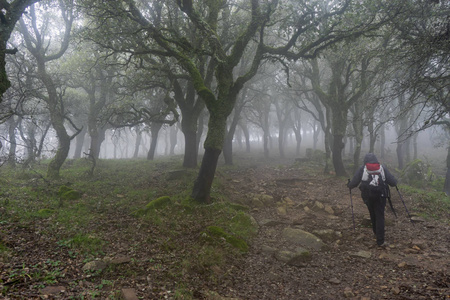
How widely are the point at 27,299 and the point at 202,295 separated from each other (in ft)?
9.26

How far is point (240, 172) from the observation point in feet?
61.1

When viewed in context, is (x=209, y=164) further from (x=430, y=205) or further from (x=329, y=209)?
(x=430, y=205)

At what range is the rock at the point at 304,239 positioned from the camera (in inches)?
290

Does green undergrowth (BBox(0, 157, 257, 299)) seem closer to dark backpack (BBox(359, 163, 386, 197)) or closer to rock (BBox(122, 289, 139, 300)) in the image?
rock (BBox(122, 289, 139, 300))

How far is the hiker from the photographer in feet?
24.2

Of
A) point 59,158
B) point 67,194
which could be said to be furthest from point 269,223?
point 59,158

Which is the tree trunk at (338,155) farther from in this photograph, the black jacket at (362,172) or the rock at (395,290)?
the rock at (395,290)

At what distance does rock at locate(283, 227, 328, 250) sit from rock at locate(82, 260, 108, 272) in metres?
5.12

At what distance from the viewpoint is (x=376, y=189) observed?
24.6 feet

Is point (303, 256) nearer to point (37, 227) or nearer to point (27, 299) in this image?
point (27, 299)

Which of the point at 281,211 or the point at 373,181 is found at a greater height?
the point at 373,181

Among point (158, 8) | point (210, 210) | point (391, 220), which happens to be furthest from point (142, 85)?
point (391, 220)

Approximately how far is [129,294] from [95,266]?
4.41 ft

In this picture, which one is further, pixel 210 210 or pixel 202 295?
pixel 210 210
